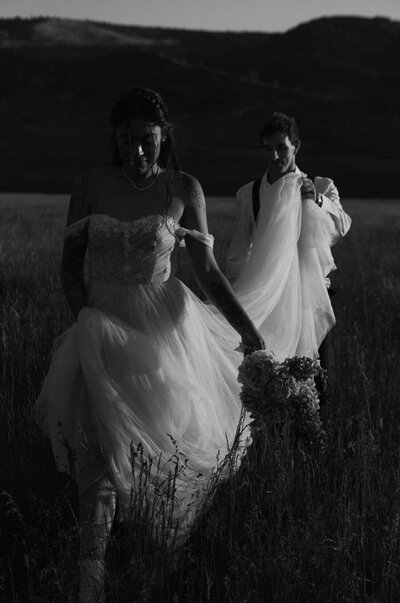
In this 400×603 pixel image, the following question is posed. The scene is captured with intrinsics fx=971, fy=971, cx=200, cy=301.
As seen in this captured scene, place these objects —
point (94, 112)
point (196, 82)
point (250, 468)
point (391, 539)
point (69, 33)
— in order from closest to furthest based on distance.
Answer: point (391, 539), point (250, 468), point (94, 112), point (196, 82), point (69, 33)

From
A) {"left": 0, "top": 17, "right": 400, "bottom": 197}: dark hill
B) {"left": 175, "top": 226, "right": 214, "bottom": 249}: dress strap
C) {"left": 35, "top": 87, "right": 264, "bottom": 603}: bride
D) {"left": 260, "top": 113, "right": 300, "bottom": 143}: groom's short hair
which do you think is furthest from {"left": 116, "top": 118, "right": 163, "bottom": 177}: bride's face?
{"left": 0, "top": 17, "right": 400, "bottom": 197}: dark hill

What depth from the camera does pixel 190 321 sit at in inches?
157

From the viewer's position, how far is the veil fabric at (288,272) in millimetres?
5145

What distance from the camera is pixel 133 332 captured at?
3.78 metres

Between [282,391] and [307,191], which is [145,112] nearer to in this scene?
[282,391]

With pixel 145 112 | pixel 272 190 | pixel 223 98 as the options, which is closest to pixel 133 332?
pixel 145 112

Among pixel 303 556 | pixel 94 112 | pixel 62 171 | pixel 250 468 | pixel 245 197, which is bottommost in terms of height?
pixel 303 556

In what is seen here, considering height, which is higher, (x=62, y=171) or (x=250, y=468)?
(x=62, y=171)

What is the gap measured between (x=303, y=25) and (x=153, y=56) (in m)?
23.6

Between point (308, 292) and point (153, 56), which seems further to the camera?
point (153, 56)

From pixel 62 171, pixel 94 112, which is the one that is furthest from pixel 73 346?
pixel 94 112

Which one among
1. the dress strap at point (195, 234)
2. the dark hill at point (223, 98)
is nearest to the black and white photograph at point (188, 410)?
the dress strap at point (195, 234)

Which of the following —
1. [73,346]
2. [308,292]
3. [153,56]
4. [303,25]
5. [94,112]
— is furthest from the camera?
[303,25]

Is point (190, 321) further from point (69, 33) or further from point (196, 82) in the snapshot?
point (69, 33)
